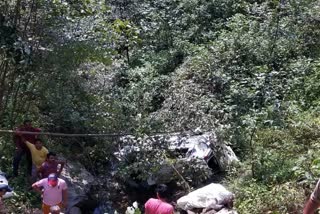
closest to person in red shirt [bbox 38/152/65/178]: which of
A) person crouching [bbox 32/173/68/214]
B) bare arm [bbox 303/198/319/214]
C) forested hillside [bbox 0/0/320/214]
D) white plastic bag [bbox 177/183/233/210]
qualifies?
forested hillside [bbox 0/0/320/214]

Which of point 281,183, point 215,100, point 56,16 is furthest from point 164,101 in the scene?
point 281,183

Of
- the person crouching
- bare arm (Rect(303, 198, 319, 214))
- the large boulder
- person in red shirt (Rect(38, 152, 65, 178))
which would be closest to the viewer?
bare arm (Rect(303, 198, 319, 214))

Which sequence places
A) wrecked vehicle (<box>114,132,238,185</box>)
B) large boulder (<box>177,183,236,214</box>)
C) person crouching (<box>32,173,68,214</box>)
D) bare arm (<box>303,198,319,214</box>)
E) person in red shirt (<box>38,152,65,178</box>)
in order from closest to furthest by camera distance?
bare arm (<box>303,198,319,214</box>) → person crouching (<box>32,173,68,214</box>) → large boulder (<box>177,183,236,214</box>) → person in red shirt (<box>38,152,65,178</box>) → wrecked vehicle (<box>114,132,238,185</box>)

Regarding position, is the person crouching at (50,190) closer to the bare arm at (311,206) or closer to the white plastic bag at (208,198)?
the white plastic bag at (208,198)

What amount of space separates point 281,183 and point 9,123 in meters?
4.85

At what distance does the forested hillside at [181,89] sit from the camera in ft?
27.2

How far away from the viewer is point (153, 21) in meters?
13.2

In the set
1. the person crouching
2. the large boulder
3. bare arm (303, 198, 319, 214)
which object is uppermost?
bare arm (303, 198, 319, 214)

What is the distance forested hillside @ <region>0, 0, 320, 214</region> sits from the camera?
Result: 27.2ft

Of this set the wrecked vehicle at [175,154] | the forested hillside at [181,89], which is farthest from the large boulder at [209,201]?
the wrecked vehicle at [175,154]

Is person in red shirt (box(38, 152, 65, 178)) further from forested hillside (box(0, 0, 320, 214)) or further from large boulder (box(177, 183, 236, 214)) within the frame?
large boulder (box(177, 183, 236, 214))

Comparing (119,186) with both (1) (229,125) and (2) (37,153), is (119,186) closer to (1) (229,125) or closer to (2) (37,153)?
(2) (37,153)

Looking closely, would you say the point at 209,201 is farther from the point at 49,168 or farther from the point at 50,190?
the point at 49,168

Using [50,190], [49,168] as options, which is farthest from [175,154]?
[50,190]
